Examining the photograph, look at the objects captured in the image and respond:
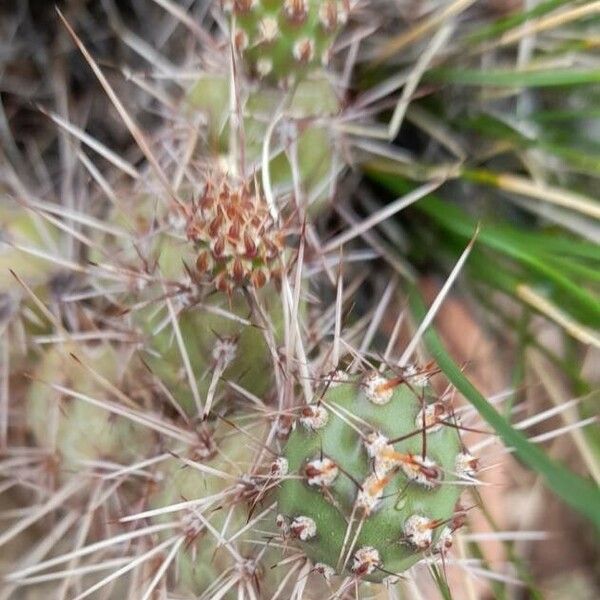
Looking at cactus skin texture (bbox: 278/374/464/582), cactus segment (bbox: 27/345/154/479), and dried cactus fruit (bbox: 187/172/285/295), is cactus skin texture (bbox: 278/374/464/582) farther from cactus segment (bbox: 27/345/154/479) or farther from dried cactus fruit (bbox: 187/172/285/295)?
cactus segment (bbox: 27/345/154/479)

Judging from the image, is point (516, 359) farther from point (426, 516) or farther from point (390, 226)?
point (426, 516)

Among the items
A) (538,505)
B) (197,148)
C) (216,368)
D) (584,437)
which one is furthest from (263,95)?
(538,505)

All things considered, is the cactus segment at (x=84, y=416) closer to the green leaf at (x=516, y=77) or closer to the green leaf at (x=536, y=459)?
the green leaf at (x=536, y=459)

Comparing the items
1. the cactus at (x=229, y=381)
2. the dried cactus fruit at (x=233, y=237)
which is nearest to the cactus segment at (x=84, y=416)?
the cactus at (x=229, y=381)

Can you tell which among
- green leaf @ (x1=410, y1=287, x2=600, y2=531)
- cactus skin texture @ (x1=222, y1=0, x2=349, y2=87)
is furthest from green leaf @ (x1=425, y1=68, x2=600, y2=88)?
green leaf @ (x1=410, y1=287, x2=600, y2=531)

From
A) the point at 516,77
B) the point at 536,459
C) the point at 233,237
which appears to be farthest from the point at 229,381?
the point at 516,77

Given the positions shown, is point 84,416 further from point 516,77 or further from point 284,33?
point 516,77

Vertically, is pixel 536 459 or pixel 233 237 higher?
pixel 233 237
